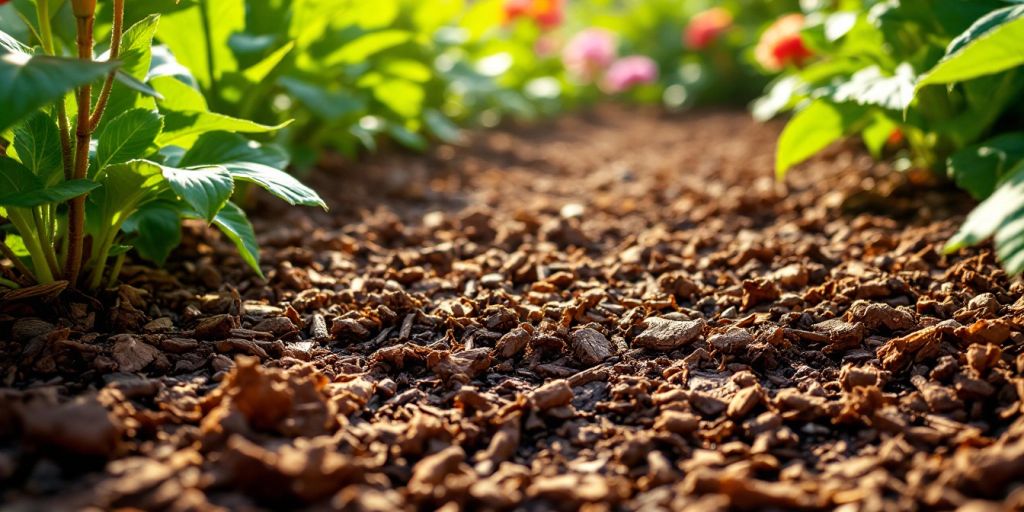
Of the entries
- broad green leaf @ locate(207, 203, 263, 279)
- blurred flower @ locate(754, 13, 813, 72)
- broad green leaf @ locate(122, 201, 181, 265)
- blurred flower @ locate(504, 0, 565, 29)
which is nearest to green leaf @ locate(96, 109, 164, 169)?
broad green leaf @ locate(207, 203, 263, 279)

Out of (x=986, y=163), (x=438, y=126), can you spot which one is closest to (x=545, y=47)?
(x=438, y=126)

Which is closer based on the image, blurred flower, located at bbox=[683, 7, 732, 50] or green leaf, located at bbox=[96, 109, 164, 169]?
green leaf, located at bbox=[96, 109, 164, 169]

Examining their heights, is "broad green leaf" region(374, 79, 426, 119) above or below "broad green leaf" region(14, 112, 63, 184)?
above

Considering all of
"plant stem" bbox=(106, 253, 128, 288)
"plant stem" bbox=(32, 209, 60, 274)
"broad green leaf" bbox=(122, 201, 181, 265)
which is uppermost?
"broad green leaf" bbox=(122, 201, 181, 265)

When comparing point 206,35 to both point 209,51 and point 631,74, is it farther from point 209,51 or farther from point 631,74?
point 631,74

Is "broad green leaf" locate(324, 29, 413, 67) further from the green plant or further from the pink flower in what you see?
the pink flower

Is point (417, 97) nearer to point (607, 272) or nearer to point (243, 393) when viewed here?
point (607, 272)
